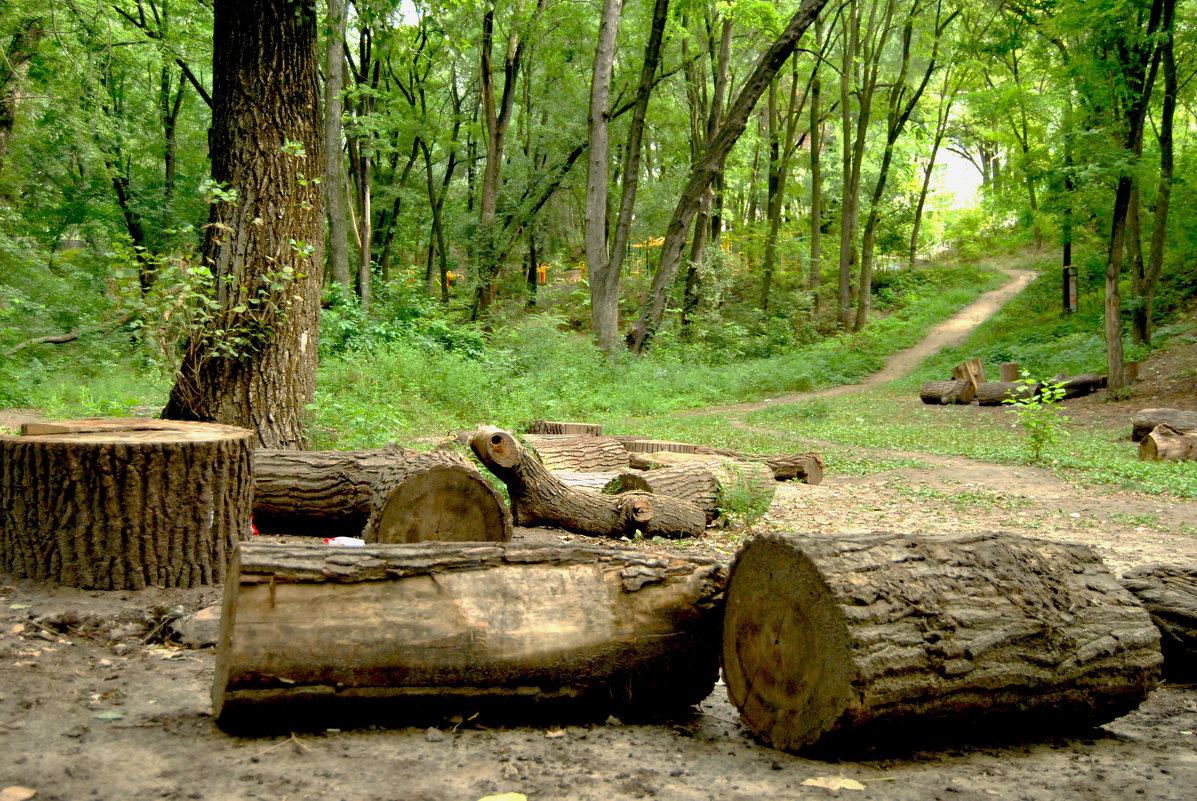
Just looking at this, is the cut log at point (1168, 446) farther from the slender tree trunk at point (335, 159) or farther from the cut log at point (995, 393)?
the slender tree trunk at point (335, 159)

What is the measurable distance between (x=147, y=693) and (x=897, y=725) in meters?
2.78

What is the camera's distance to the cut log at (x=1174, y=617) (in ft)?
12.9

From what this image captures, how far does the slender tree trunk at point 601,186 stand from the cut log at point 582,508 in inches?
541

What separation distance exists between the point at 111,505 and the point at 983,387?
58.9ft

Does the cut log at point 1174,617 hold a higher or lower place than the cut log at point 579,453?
lower

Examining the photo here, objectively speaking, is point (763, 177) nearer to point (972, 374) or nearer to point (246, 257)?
point (972, 374)

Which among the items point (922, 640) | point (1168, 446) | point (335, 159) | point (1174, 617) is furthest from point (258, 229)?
point (335, 159)

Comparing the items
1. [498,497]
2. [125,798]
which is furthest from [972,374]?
Answer: [125,798]

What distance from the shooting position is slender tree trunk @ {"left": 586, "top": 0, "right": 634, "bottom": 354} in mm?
19641

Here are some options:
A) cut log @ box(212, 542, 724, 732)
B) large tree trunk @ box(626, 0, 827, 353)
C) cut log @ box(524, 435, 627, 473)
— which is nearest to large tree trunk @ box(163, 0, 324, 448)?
cut log @ box(524, 435, 627, 473)

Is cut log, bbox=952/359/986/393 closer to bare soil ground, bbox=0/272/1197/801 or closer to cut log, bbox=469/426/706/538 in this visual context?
cut log, bbox=469/426/706/538

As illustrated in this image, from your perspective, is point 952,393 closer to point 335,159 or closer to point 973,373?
point 973,373

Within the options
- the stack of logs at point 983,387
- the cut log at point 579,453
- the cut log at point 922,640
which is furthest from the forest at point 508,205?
the cut log at point 922,640

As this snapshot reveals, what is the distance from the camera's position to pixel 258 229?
666 cm
